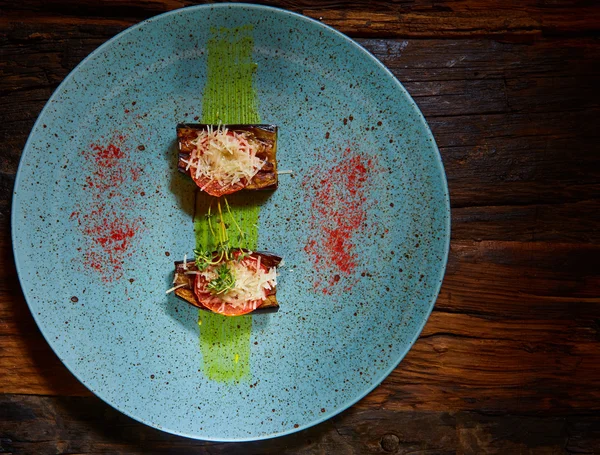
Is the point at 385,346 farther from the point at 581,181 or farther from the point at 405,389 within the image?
the point at 581,181

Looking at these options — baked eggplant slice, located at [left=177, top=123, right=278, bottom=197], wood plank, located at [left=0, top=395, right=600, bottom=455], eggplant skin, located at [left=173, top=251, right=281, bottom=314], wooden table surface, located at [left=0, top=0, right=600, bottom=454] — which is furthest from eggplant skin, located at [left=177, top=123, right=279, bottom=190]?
wood plank, located at [left=0, top=395, right=600, bottom=455]

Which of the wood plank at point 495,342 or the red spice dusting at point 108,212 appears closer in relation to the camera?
the red spice dusting at point 108,212

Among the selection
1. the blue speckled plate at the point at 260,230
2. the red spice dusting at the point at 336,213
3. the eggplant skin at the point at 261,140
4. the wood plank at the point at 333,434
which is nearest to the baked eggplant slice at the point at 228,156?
the eggplant skin at the point at 261,140

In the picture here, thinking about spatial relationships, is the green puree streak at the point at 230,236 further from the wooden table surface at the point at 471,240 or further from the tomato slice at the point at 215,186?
the wooden table surface at the point at 471,240

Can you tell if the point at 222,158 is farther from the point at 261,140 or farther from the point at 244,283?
the point at 244,283

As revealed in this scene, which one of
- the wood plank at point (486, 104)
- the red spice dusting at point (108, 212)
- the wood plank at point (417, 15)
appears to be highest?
the wood plank at point (417, 15)

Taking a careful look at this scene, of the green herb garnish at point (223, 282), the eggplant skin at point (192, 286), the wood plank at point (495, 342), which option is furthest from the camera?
the wood plank at point (495, 342)

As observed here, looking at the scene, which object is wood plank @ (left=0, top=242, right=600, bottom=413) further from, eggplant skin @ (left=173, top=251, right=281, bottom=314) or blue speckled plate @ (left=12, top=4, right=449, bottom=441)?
eggplant skin @ (left=173, top=251, right=281, bottom=314)
